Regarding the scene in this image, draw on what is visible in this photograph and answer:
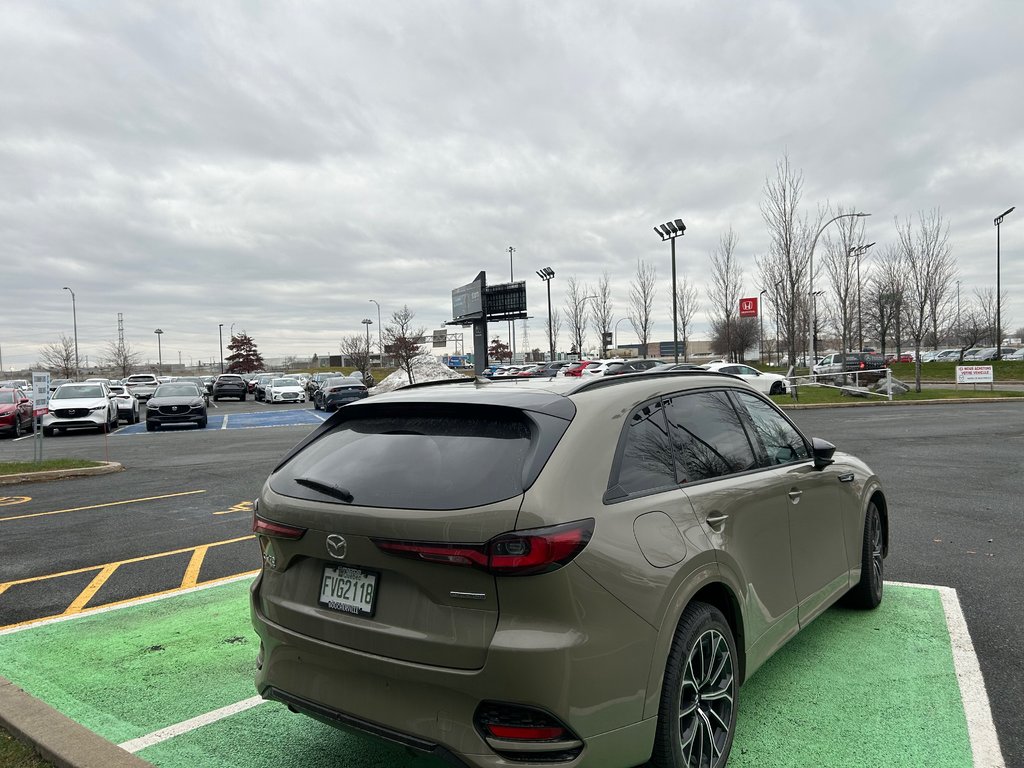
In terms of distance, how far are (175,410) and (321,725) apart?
948 inches

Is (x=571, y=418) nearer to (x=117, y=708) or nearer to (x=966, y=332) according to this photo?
(x=117, y=708)

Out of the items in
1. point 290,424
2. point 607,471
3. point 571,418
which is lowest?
point 290,424

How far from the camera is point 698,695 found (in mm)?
2801

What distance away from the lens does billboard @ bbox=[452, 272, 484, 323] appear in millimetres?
57525

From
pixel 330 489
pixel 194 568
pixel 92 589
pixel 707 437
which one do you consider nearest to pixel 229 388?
pixel 194 568

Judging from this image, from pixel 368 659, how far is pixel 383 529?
482 millimetres

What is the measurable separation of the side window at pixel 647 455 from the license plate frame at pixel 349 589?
1014 mm

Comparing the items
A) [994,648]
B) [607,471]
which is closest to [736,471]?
[607,471]

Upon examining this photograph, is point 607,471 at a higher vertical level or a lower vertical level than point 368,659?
higher

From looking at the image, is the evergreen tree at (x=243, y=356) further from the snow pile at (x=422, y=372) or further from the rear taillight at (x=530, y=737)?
the rear taillight at (x=530, y=737)

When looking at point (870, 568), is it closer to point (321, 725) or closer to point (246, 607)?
point (321, 725)

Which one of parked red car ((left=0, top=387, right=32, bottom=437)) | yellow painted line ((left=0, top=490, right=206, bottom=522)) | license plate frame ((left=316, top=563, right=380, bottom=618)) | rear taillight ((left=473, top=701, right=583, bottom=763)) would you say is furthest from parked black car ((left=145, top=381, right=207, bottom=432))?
rear taillight ((left=473, top=701, right=583, bottom=763))

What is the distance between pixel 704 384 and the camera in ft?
12.0

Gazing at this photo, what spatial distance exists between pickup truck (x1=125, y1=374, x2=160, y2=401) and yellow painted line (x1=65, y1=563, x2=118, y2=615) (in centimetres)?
3905
